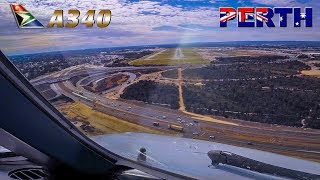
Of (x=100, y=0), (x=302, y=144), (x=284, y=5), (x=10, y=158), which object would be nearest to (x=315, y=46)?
(x=284, y=5)

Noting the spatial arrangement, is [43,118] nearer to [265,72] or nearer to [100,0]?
[100,0]

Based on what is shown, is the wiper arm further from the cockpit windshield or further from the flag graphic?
the flag graphic

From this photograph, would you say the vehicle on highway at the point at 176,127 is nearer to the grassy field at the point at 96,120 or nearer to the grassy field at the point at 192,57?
the grassy field at the point at 96,120

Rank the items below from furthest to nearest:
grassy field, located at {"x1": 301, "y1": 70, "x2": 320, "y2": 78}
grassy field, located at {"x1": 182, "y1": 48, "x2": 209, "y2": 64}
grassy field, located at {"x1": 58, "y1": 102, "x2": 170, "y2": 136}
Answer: grassy field, located at {"x1": 58, "y1": 102, "x2": 170, "y2": 136}, grassy field, located at {"x1": 182, "y1": 48, "x2": 209, "y2": 64}, grassy field, located at {"x1": 301, "y1": 70, "x2": 320, "y2": 78}

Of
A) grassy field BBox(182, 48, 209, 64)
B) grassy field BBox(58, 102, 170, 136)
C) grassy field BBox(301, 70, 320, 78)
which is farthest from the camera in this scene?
grassy field BBox(58, 102, 170, 136)

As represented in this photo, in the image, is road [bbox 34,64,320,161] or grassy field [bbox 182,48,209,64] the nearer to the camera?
road [bbox 34,64,320,161]

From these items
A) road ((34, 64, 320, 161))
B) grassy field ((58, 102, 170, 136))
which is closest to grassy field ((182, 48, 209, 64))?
road ((34, 64, 320, 161))
